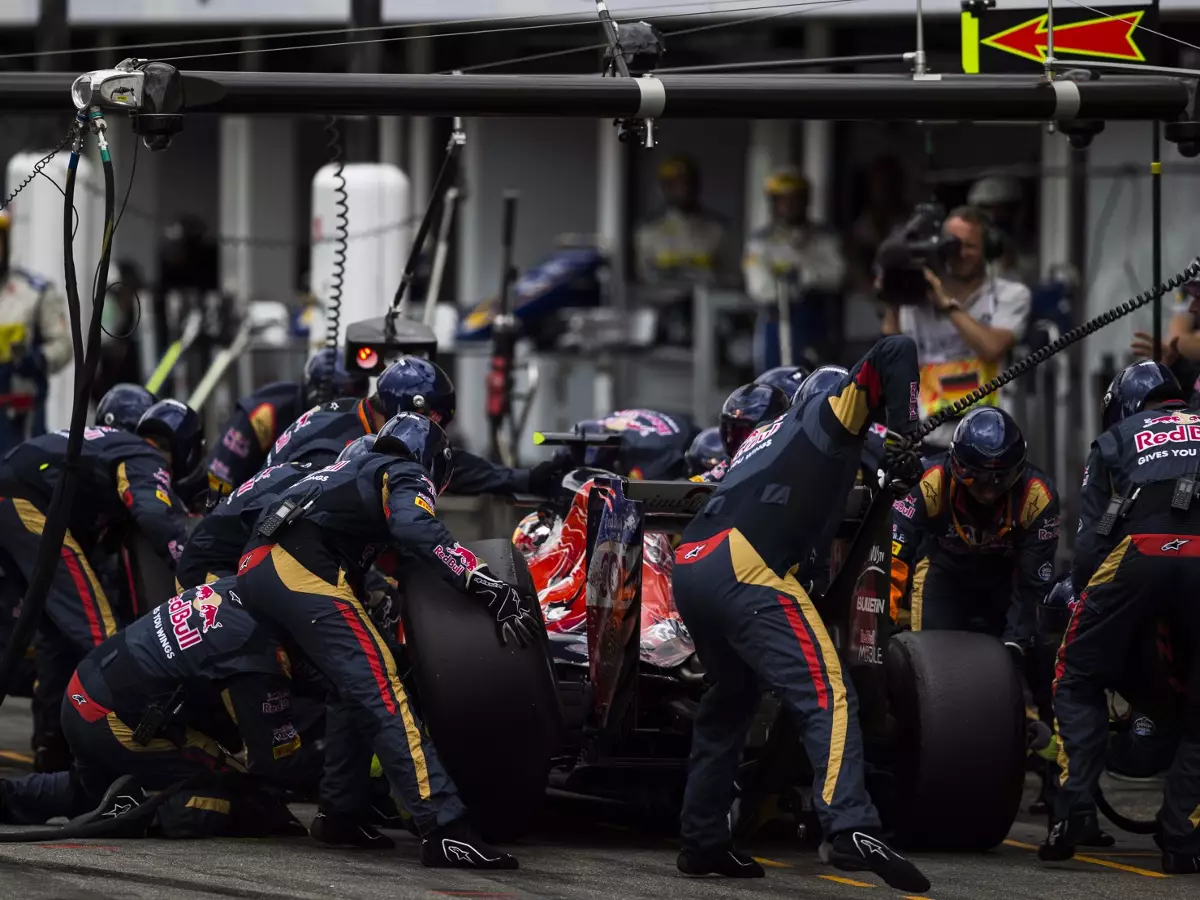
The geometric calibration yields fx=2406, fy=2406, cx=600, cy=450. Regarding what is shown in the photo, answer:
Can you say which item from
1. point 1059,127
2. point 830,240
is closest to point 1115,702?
point 1059,127

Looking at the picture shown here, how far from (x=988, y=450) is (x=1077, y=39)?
172 cm

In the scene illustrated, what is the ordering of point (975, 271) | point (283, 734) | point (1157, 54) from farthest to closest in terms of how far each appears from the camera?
point (975, 271) < point (1157, 54) < point (283, 734)

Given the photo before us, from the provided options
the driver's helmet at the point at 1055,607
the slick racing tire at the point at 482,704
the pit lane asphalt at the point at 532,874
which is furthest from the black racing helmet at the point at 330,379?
the driver's helmet at the point at 1055,607

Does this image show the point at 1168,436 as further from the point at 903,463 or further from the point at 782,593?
the point at 782,593

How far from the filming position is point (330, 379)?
11.6 m

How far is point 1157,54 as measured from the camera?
9578 millimetres

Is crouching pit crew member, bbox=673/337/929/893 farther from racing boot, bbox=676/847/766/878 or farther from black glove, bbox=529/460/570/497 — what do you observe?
black glove, bbox=529/460/570/497

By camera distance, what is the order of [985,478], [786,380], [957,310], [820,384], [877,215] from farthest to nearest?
[877,215] < [957,310] < [786,380] < [985,478] < [820,384]

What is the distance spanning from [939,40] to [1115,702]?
786cm

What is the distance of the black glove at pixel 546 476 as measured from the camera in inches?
407

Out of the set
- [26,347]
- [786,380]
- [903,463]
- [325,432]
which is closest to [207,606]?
[325,432]

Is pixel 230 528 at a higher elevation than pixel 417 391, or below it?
below

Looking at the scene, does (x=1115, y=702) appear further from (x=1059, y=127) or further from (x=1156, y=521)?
(x=1059, y=127)

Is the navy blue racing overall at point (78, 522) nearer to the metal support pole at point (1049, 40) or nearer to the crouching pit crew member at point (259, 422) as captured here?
the crouching pit crew member at point (259, 422)
